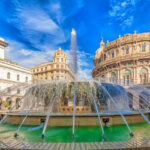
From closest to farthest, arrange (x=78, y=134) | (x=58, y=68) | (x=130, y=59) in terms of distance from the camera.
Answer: (x=78, y=134), (x=130, y=59), (x=58, y=68)

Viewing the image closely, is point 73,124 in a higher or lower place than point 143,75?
lower

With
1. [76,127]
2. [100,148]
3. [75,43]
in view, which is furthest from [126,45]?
[100,148]

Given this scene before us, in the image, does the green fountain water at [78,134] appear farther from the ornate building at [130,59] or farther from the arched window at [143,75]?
the arched window at [143,75]

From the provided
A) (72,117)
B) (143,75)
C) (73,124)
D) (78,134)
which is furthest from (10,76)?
(143,75)

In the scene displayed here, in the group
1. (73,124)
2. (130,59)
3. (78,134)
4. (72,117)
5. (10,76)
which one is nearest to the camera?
(73,124)

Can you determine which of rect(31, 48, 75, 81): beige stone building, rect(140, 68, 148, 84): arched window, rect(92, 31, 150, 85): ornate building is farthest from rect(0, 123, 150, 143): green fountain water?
rect(31, 48, 75, 81): beige stone building

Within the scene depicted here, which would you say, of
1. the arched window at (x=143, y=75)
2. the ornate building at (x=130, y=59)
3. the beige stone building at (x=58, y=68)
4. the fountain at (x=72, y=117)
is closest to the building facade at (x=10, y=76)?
the beige stone building at (x=58, y=68)

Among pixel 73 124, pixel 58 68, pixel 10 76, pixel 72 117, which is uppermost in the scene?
pixel 58 68

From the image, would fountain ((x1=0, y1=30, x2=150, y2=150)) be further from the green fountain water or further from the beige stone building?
the beige stone building

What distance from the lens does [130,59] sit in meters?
38.3

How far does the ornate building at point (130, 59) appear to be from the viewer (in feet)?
121

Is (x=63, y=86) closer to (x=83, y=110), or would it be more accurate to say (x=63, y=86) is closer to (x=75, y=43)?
(x=83, y=110)

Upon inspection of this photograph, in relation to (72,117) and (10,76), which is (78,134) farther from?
(10,76)

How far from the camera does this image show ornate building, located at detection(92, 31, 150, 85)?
3691 centimetres
